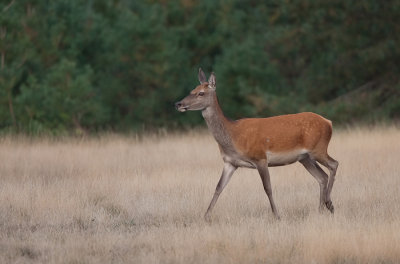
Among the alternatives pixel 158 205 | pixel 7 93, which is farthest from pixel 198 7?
pixel 158 205

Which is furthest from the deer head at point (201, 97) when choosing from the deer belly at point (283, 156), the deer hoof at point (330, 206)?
the deer hoof at point (330, 206)

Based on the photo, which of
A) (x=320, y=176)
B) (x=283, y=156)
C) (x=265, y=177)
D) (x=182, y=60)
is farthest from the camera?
(x=182, y=60)

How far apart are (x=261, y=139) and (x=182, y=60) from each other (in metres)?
22.3

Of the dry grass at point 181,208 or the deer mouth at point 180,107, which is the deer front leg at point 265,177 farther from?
the deer mouth at point 180,107

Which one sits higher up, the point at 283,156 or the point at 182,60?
the point at 283,156

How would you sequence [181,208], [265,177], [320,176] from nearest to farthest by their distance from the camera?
[265,177]
[181,208]
[320,176]

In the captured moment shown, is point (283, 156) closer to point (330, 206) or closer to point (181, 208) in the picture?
point (330, 206)

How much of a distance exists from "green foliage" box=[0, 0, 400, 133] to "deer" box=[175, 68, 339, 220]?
1168 centimetres

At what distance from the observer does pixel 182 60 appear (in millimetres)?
31000

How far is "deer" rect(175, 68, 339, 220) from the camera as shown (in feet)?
29.0

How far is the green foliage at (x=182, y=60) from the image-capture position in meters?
21.4

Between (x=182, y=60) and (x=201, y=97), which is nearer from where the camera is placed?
(x=201, y=97)

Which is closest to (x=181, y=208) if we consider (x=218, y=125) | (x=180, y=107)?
(x=218, y=125)

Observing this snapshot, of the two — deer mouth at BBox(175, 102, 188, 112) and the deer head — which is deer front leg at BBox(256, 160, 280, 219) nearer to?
the deer head
